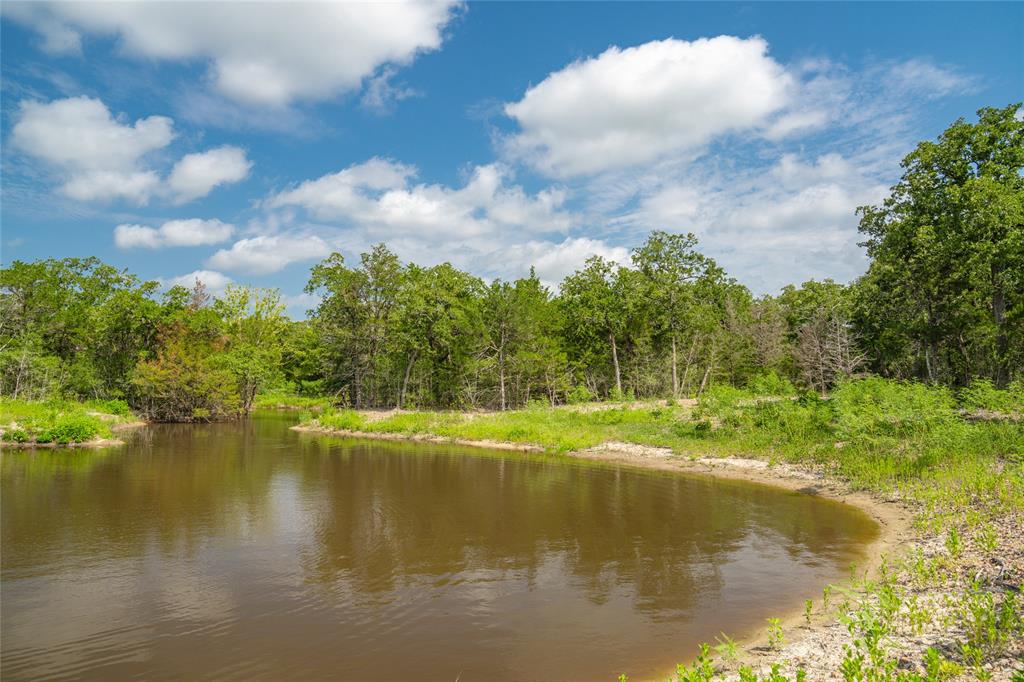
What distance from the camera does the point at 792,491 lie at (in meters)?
21.2

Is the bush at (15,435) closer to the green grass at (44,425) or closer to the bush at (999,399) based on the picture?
the green grass at (44,425)

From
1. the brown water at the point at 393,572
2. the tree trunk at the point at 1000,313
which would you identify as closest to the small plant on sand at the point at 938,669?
the brown water at the point at 393,572

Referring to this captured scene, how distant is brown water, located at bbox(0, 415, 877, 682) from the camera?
8.62 metres

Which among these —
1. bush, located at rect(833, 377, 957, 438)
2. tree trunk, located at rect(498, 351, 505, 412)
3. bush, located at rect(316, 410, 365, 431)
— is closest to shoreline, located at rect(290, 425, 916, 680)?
bush, located at rect(316, 410, 365, 431)

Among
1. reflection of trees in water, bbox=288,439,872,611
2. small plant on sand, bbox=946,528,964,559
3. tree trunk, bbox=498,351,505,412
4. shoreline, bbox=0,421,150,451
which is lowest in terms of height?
reflection of trees in water, bbox=288,439,872,611

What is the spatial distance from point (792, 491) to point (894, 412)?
229 inches

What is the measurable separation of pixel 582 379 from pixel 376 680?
173ft

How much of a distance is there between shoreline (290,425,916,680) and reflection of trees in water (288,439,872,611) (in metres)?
1.26

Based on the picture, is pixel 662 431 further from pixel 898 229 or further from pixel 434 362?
pixel 434 362

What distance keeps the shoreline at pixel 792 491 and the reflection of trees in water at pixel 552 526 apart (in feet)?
4.13

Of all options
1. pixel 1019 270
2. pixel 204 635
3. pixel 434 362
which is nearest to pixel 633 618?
pixel 204 635

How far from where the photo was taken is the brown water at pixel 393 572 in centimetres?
862

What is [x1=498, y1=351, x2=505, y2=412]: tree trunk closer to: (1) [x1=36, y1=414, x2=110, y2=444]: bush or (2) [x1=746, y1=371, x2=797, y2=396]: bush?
(2) [x1=746, y1=371, x2=797, y2=396]: bush

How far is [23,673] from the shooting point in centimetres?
805
